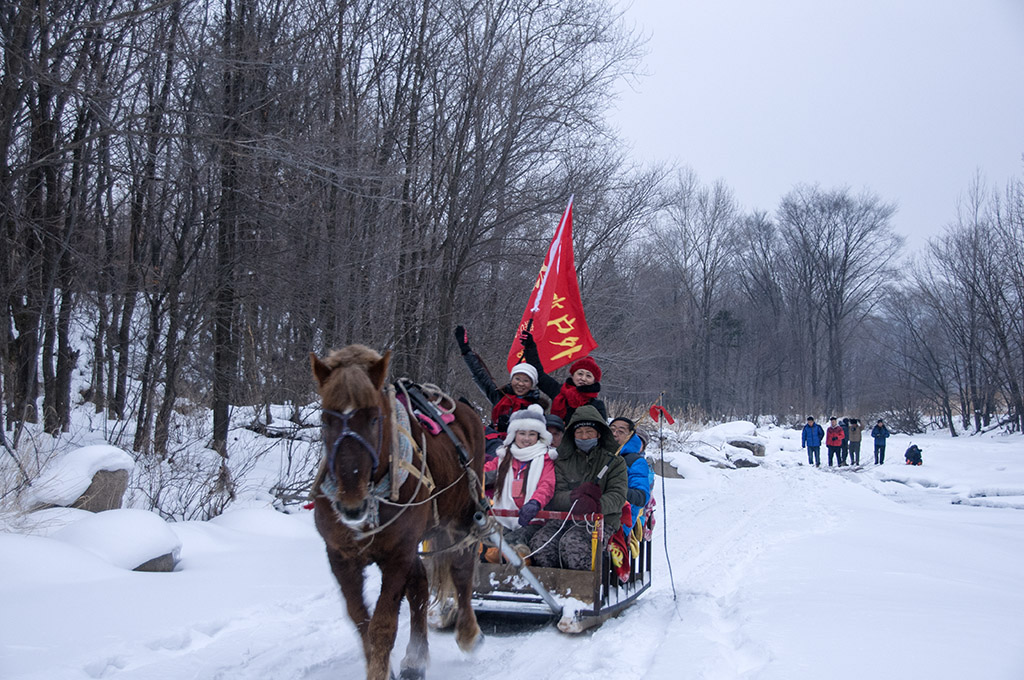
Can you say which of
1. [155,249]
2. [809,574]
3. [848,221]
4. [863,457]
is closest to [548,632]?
[809,574]

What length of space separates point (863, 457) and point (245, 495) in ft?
80.3

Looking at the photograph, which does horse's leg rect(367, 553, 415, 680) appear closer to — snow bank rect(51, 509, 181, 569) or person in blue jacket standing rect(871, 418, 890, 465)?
snow bank rect(51, 509, 181, 569)

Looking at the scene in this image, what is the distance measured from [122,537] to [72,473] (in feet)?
4.65

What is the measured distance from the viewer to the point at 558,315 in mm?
8797

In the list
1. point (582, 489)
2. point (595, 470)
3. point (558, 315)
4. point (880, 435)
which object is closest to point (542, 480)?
point (582, 489)

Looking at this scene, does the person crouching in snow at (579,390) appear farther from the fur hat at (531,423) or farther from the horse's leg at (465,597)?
the horse's leg at (465,597)

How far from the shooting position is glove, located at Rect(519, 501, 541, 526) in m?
5.93

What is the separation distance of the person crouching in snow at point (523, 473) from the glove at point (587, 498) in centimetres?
21

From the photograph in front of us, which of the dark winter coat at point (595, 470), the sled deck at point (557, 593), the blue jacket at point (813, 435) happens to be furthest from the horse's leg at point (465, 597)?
the blue jacket at point (813, 435)

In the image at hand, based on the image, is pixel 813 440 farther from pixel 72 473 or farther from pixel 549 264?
pixel 72 473

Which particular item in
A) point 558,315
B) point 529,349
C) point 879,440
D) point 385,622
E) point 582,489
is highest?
point 558,315

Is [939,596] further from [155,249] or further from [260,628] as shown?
[155,249]

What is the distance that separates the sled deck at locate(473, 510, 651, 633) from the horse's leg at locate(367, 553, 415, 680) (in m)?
1.53

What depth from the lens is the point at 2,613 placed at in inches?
192
